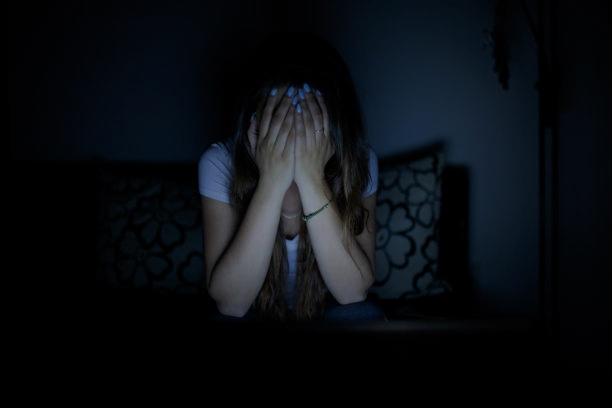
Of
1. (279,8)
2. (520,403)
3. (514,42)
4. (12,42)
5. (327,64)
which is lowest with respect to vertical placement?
(520,403)

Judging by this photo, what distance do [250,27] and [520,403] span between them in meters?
1.91

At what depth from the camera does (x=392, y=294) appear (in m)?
1.53

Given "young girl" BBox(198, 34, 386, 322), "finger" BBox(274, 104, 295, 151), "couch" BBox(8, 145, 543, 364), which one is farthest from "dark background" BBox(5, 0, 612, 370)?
"finger" BBox(274, 104, 295, 151)

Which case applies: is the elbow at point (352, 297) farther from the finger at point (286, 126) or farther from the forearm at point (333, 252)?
the finger at point (286, 126)

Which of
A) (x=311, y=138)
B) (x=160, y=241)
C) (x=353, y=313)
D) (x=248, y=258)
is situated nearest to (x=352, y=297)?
(x=353, y=313)

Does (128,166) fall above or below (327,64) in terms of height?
below

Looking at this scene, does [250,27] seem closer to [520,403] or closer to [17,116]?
[17,116]

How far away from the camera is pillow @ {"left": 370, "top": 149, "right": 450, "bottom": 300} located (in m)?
1.53

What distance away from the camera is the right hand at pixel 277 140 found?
1112 millimetres

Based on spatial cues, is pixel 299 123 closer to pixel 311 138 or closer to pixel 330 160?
pixel 311 138

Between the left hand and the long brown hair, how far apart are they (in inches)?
1.1

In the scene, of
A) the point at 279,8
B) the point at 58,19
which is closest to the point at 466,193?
the point at 279,8

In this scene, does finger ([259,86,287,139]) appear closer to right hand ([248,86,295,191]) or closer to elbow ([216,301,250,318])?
right hand ([248,86,295,191])

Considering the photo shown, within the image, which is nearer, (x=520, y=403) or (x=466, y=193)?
(x=520, y=403)
